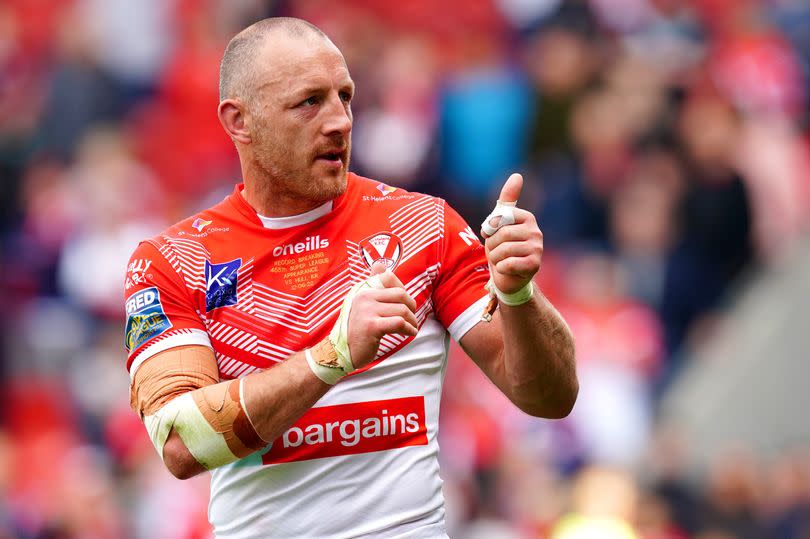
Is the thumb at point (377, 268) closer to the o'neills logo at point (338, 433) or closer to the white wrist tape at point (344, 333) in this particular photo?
the white wrist tape at point (344, 333)

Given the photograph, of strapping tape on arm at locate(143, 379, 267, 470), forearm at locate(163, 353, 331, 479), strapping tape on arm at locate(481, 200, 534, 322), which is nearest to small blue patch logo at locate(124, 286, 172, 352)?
strapping tape on arm at locate(143, 379, 267, 470)

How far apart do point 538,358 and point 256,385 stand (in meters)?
0.86

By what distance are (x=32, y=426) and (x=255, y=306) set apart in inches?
322

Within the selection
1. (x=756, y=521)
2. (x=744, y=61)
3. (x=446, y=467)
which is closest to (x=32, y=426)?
(x=446, y=467)

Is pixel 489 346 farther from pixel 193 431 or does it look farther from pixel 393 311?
pixel 193 431

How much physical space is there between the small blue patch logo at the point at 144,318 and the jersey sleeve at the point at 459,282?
2.90 feet

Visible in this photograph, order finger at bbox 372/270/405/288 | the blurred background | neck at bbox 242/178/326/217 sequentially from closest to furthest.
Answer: finger at bbox 372/270/405/288, neck at bbox 242/178/326/217, the blurred background

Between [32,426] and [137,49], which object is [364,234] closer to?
[32,426]

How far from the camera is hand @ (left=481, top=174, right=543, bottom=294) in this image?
4.45m

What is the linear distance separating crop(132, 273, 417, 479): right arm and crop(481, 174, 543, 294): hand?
0.28m

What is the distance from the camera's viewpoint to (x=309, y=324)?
4891 mm

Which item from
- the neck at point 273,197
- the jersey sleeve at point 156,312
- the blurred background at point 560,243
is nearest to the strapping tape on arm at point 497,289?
the neck at point 273,197

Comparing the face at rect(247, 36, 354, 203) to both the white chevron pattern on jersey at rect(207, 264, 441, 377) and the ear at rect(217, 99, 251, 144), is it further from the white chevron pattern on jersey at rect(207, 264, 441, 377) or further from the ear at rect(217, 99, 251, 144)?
the white chevron pattern on jersey at rect(207, 264, 441, 377)

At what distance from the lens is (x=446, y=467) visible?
10.9 meters
